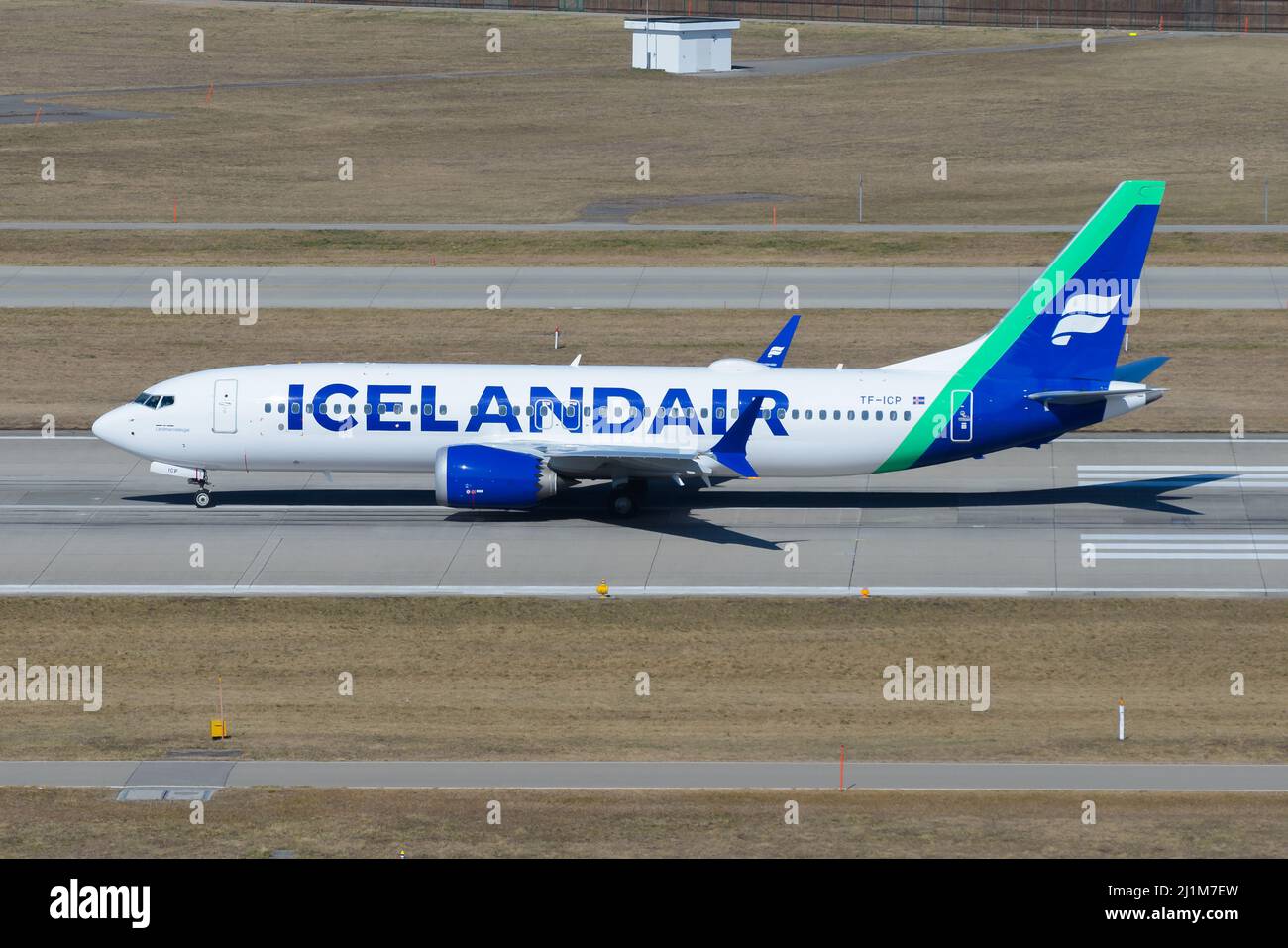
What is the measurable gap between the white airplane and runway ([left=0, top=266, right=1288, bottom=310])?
1018 inches

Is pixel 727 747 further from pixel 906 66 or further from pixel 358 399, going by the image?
pixel 906 66

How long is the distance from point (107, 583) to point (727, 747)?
62.4ft

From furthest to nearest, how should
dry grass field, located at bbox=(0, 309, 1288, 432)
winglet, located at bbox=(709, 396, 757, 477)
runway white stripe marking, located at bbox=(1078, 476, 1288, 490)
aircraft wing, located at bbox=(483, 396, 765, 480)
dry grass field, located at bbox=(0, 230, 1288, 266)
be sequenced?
dry grass field, located at bbox=(0, 230, 1288, 266), dry grass field, located at bbox=(0, 309, 1288, 432), runway white stripe marking, located at bbox=(1078, 476, 1288, 490), aircraft wing, located at bbox=(483, 396, 765, 480), winglet, located at bbox=(709, 396, 757, 477)

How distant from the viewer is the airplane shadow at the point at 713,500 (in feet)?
186

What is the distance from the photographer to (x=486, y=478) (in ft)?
174

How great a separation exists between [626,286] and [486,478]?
106ft

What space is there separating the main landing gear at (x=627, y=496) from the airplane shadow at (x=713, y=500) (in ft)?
0.87

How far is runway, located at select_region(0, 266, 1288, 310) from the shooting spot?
81.2 m

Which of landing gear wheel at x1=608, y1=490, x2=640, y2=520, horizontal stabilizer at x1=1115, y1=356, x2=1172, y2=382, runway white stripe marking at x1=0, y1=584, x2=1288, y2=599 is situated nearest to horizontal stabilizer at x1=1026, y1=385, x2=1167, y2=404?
horizontal stabilizer at x1=1115, y1=356, x2=1172, y2=382

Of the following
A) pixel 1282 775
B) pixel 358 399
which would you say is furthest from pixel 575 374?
pixel 1282 775

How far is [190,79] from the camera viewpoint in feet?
454

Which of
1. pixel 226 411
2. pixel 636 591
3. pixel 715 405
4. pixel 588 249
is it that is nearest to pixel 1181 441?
pixel 715 405

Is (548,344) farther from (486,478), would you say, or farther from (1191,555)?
(1191,555)

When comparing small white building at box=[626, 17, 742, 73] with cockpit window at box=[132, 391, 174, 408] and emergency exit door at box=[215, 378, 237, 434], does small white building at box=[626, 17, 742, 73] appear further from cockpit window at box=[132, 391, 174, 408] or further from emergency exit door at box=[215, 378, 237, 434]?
emergency exit door at box=[215, 378, 237, 434]
